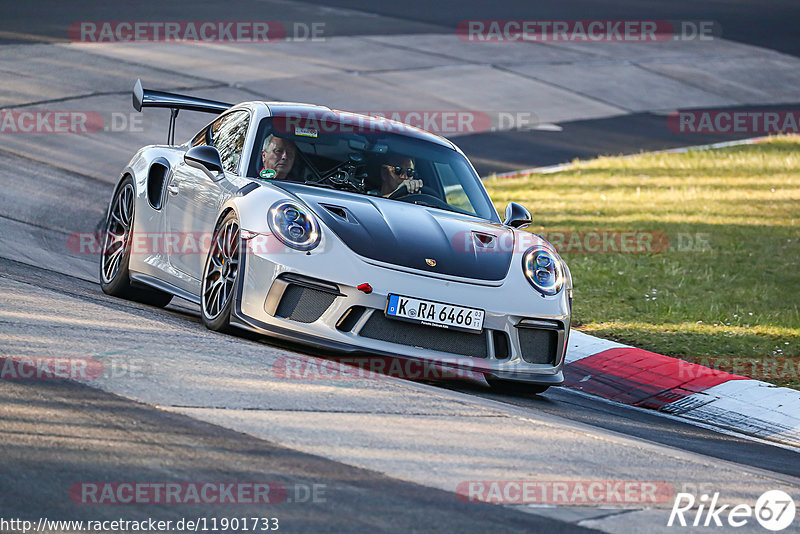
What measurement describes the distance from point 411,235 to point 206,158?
1.48m

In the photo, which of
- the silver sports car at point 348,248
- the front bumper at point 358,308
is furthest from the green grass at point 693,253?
the front bumper at point 358,308

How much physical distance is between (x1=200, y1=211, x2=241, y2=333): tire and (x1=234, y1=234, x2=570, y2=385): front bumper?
0.15m

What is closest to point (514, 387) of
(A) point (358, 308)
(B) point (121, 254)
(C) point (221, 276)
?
(A) point (358, 308)

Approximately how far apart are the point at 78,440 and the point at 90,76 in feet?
51.2

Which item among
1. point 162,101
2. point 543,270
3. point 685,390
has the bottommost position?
point 685,390

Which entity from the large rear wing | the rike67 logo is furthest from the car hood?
the rike67 logo

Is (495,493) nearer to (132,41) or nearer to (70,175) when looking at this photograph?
(70,175)

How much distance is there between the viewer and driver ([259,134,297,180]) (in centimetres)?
761

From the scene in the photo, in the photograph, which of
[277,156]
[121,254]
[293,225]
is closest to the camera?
[293,225]

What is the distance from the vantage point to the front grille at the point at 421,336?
21.6 feet

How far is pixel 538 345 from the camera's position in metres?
7.04

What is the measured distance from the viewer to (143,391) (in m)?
5.38

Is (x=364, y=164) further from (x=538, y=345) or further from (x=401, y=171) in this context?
(x=538, y=345)

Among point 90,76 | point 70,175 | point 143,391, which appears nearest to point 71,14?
point 90,76
